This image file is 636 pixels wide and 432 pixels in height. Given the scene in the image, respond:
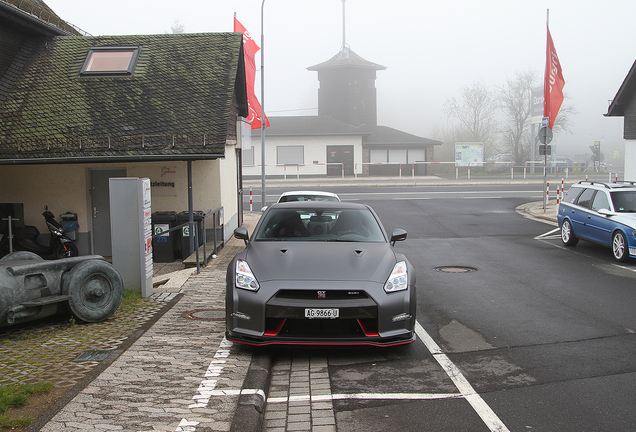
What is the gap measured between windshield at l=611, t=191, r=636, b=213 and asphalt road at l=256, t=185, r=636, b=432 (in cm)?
110

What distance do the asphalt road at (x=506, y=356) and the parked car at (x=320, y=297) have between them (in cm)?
39

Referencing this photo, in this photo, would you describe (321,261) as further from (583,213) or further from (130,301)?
(583,213)

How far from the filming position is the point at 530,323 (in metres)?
7.18

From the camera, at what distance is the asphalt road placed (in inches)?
173

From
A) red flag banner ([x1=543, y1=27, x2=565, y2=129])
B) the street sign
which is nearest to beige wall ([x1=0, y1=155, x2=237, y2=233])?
the street sign

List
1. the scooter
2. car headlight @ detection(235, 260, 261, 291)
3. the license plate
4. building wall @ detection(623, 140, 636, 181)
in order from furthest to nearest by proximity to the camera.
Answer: building wall @ detection(623, 140, 636, 181), the scooter, car headlight @ detection(235, 260, 261, 291), the license plate

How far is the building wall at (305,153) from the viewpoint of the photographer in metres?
45.9

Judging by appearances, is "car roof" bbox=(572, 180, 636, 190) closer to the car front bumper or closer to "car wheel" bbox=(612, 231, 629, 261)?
"car wheel" bbox=(612, 231, 629, 261)

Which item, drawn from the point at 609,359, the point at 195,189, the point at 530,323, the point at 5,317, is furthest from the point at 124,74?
the point at 609,359

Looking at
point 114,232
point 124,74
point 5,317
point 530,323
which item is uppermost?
point 124,74

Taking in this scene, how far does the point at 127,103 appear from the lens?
42.8ft

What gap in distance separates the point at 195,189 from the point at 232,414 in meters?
10.3

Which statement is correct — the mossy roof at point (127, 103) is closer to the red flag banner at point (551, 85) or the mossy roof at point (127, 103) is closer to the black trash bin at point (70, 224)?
the black trash bin at point (70, 224)

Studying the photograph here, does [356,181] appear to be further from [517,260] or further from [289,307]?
[289,307]
